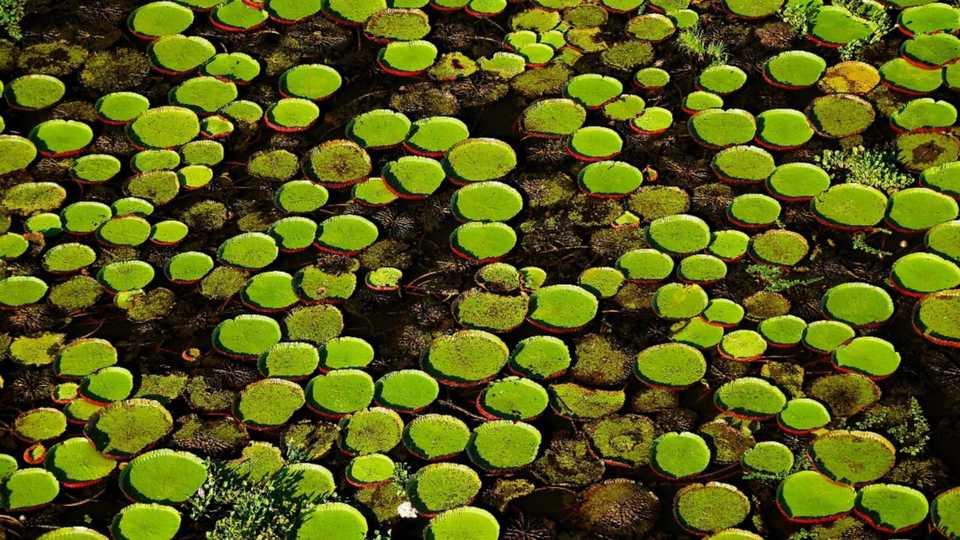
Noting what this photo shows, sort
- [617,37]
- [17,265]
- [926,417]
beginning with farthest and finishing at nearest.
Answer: [617,37] → [17,265] → [926,417]

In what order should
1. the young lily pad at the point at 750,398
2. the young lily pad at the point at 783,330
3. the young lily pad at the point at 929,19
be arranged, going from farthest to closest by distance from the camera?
the young lily pad at the point at 929,19
the young lily pad at the point at 783,330
the young lily pad at the point at 750,398

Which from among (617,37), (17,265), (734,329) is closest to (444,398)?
(734,329)

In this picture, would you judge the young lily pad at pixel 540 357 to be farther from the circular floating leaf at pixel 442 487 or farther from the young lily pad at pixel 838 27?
the young lily pad at pixel 838 27

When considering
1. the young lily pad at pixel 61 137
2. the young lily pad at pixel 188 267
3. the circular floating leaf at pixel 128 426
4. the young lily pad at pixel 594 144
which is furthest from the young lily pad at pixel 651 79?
the circular floating leaf at pixel 128 426

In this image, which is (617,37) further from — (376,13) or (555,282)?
(555,282)

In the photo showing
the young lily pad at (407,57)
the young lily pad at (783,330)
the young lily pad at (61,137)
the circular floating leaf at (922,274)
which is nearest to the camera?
the young lily pad at (783,330)

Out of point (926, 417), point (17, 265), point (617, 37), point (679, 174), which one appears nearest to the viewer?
point (926, 417)

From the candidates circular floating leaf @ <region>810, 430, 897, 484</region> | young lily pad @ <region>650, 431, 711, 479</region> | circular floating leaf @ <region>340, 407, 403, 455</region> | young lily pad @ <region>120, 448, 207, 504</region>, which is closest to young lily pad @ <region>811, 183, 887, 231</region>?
circular floating leaf @ <region>810, 430, 897, 484</region>
